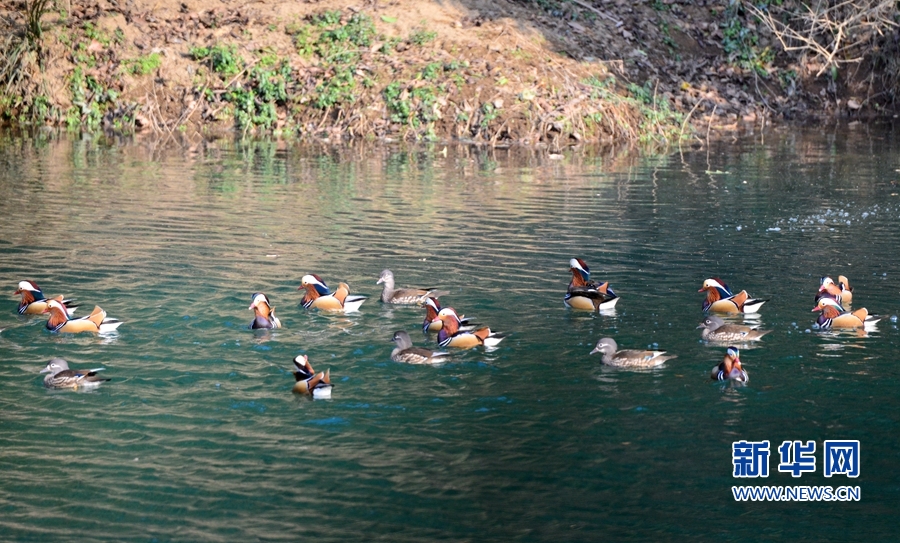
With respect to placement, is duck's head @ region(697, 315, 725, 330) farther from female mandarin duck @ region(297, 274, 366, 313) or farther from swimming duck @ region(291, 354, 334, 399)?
swimming duck @ region(291, 354, 334, 399)

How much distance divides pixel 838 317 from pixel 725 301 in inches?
51.2

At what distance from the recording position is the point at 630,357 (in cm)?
→ 1134

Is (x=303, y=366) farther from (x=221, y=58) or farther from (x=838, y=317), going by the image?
(x=221, y=58)

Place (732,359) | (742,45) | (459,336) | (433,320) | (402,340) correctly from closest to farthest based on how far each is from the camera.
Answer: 1. (732,359)
2. (402,340)
3. (459,336)
4. (433,320)
5. (742,45)

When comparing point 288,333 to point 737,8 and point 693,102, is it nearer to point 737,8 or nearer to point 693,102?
point 693,102

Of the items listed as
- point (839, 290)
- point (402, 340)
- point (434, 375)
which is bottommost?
point (434, 375)

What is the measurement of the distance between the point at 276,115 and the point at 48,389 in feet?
77.6

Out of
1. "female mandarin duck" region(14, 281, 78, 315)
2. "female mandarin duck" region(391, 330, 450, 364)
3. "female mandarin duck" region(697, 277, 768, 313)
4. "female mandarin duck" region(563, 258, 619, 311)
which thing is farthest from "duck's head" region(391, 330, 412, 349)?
"female mandarin duck" region(14, 281, 78, 315)

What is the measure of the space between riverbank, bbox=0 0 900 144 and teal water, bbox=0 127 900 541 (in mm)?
9848

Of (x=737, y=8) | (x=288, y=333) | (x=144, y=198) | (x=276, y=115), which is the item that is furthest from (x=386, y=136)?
(x=288, y=333)

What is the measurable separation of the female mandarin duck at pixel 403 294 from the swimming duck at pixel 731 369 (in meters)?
3.97

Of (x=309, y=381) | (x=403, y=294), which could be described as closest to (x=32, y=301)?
(x=403, y=294)

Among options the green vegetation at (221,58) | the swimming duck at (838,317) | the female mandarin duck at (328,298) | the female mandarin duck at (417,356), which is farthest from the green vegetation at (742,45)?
the female mandarin duck at (417,356)

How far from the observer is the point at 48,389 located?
1077 centimetres
